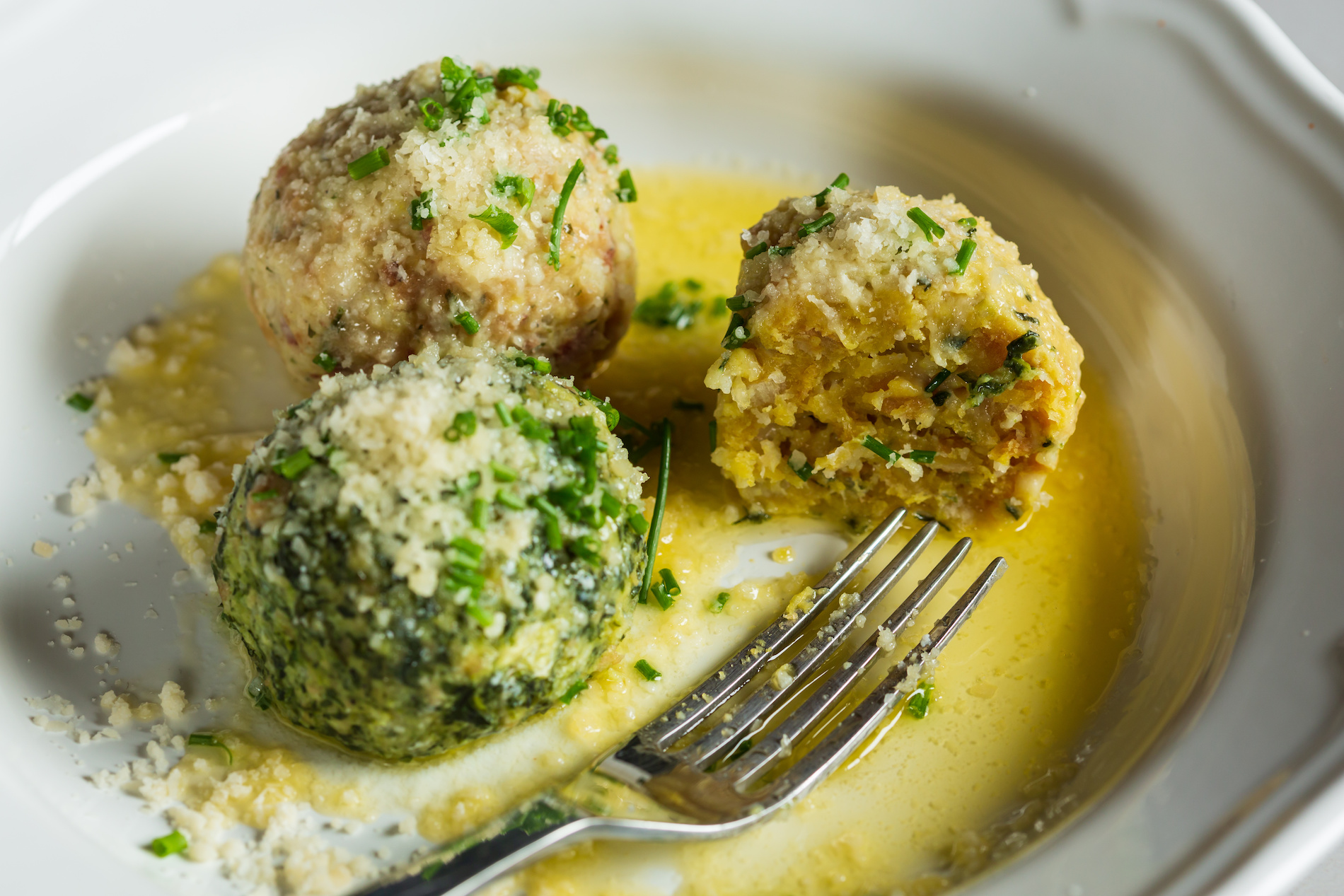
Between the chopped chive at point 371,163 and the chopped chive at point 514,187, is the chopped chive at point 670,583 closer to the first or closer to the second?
the chopped chive at point 514,187

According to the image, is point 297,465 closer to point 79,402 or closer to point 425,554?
point 425,554

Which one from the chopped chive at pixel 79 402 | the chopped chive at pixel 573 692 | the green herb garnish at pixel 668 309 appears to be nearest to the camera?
the chopped chive at pixel 573 692

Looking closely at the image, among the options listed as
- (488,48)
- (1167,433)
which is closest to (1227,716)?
(1167,433)

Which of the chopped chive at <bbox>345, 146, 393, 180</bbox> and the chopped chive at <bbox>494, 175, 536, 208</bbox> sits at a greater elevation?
the chopped chive at <bbox>494, 175, 536, 208</bbox>

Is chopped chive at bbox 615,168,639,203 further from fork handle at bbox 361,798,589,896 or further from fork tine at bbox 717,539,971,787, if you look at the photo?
fork handle at bbox 361,798,589,896

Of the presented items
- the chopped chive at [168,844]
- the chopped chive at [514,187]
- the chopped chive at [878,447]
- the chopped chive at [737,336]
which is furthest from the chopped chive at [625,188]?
the chopped chive at [168,844]

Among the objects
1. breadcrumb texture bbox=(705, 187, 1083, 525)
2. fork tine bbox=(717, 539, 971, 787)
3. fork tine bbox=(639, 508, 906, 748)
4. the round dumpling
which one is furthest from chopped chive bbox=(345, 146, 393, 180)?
fork tine bbox=(717, 539, 971, 787)
